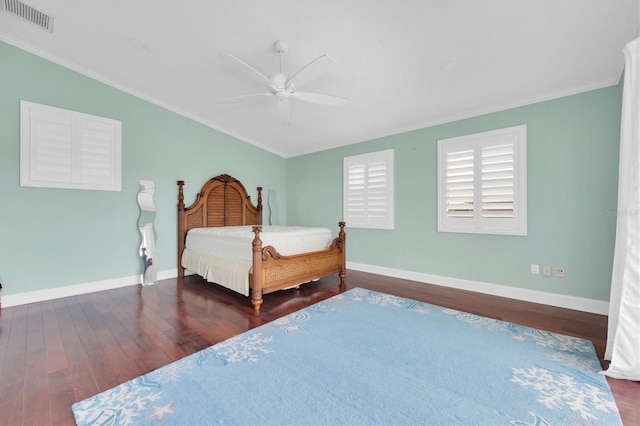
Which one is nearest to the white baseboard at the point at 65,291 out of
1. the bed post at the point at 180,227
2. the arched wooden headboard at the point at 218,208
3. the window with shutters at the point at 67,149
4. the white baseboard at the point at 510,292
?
the bed post at the point at 180,227

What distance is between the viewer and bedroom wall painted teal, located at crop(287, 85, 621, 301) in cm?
277

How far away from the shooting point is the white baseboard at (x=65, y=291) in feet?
10.0

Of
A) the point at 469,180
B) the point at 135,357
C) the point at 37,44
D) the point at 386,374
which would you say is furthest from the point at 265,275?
the point at 37,44

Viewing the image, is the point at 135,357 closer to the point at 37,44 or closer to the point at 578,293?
the point at 37,44

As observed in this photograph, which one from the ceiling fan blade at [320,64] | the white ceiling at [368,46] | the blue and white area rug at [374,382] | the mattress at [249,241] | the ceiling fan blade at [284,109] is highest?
the white ceiling at [368,46]

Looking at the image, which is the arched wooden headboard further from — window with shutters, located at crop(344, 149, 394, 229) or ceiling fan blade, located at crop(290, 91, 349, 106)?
ceiling fan blade, located at crop(290, 91, 349, 106)

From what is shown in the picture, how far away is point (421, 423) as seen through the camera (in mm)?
1344

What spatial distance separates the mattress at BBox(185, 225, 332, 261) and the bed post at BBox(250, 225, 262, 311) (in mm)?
184

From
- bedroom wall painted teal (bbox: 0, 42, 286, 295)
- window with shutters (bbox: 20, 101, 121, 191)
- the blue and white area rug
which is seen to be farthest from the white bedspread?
window with shutters (bbox: 20, 101, 121, 191)

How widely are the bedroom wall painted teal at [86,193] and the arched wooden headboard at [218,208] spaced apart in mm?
133

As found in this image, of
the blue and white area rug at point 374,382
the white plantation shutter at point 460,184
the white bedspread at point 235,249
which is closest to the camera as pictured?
the blue and white area rug at point 374,382

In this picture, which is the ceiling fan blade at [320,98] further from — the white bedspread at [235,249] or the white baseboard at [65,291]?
the white baseboard at [65,291]

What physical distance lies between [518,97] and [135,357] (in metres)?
4.67

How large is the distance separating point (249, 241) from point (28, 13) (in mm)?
3249
